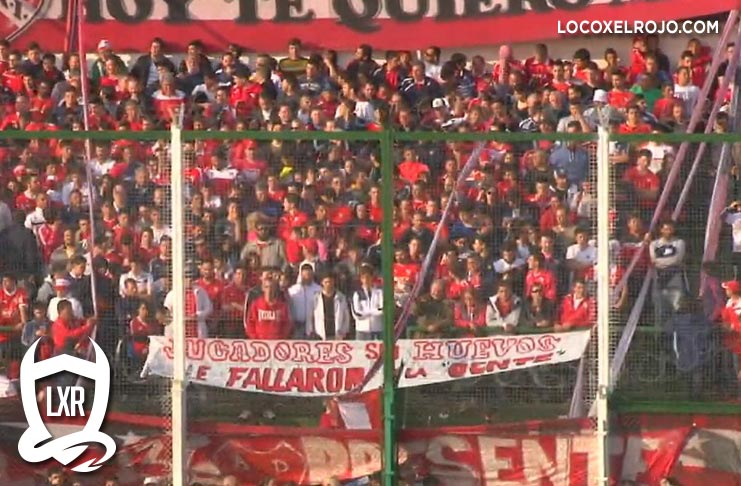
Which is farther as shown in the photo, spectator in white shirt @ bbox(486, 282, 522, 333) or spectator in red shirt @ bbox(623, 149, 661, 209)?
spectator in white shirt @ bbox(486, 282, 522, 333)

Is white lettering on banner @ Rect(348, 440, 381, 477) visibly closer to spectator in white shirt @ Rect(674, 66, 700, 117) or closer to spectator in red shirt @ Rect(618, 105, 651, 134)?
spectator in red shirt @ Rect(618, 105, 651, 134)

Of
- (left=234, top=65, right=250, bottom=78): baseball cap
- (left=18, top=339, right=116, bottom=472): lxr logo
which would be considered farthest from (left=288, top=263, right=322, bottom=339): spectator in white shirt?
(left=234, top=65, right=250, bottom=78): baseball cap

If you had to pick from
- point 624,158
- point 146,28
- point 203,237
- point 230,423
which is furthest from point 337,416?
point 146,28

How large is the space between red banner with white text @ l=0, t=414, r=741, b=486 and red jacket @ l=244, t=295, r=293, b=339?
53 cm

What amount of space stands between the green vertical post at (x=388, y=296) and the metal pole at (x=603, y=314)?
112 cm

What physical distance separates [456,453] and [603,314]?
111 cm

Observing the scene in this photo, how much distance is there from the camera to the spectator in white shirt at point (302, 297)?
9.38m

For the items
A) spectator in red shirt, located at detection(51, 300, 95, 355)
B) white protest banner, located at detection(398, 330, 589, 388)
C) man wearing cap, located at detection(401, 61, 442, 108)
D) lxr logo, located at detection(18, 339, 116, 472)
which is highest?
man wearing cap, located at detection(401, 61, 442, 108)

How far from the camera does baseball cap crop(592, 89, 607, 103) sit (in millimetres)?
14352

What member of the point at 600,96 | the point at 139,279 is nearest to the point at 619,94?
the point at 600,96

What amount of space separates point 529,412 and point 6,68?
7902mm

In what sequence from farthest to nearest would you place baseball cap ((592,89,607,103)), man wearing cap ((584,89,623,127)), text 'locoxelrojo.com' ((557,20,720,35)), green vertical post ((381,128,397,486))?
1. text 'locoxelrojo.com' ((557,20,720,35))
2. baseball cap ((592,89,607,103))
3. man wearing cap ((584,89,623,127))
4. green vertical post ((381,128,397,486))

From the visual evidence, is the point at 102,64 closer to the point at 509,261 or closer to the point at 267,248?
the point at 267,248

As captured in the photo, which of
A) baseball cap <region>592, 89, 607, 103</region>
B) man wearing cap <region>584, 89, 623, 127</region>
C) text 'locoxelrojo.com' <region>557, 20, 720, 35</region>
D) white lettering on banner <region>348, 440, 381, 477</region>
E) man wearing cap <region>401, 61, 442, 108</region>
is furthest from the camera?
text 'locoxelrojo.com' <region>557, 20, 720, 35</region>
